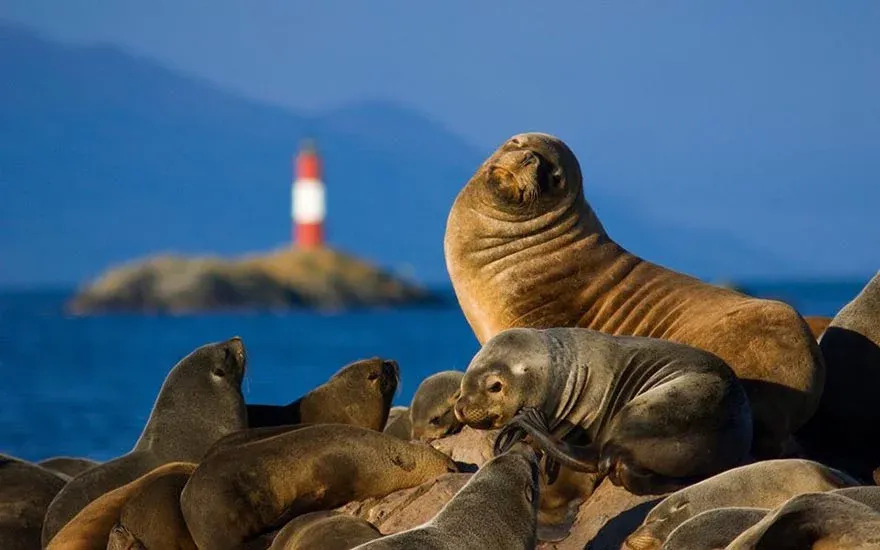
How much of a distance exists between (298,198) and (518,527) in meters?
71.5

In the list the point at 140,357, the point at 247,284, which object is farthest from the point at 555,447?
the point at 247,284

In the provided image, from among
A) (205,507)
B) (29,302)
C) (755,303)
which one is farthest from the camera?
(29,302)

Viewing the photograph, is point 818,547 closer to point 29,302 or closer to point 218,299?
point 218,299

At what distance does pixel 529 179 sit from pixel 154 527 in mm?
2770

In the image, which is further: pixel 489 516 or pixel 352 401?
pixel 352 401

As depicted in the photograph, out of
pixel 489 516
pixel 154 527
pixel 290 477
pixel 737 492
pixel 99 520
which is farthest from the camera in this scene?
pixel 99 520

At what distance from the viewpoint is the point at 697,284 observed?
916 cm

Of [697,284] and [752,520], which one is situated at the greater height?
[697,284]

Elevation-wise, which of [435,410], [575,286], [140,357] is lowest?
[435,410]

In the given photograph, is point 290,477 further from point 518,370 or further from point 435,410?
point 435,410

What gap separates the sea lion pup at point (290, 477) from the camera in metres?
7.50

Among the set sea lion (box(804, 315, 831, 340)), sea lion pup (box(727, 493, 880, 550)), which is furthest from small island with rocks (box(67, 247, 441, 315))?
sea lion pup (box(727, 493, 880, 550))

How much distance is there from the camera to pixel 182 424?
873cm

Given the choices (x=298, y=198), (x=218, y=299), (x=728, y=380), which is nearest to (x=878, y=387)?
(x=728, y=380)
